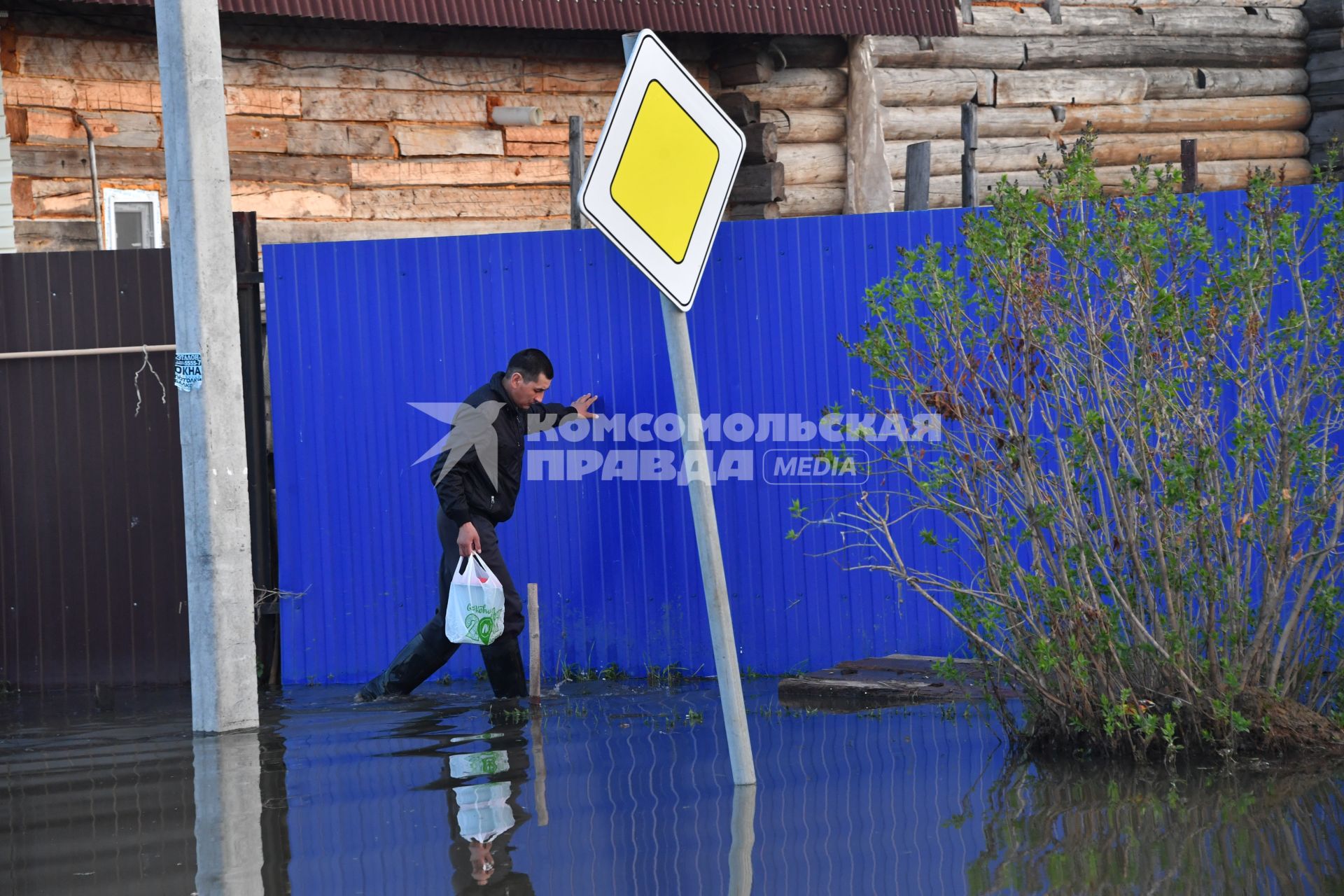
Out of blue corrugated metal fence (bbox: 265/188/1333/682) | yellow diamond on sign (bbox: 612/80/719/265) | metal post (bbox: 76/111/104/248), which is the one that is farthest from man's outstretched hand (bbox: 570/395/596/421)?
metal post (bbox: 76/111/104/248)

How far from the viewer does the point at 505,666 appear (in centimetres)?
794

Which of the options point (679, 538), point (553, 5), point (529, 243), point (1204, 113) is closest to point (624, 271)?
point (529, 243)

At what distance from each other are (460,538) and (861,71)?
678cm

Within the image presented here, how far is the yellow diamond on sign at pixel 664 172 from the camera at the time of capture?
508cm

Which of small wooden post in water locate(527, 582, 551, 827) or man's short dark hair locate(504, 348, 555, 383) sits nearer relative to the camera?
small wooden post in water locate(527, 582, 551, 827)

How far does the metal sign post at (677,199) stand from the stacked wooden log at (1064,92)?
25.0 feet

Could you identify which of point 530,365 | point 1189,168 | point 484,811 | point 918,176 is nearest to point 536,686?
point 530,365

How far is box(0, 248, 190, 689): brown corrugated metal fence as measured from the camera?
880 centimetres

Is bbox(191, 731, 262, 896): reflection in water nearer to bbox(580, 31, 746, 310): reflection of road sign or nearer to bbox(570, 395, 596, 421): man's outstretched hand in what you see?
bbox(580, 31, 746, 310): reflection of road sign

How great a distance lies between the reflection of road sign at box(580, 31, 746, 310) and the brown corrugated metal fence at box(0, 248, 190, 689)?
4581 mm

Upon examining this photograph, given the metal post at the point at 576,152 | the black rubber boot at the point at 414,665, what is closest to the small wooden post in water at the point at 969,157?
the metal post at the point at 576,152

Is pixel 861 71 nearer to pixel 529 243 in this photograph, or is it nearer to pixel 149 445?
pixel 529 243

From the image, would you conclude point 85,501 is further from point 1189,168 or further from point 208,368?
point 1189,168

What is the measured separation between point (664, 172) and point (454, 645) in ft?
11.8
